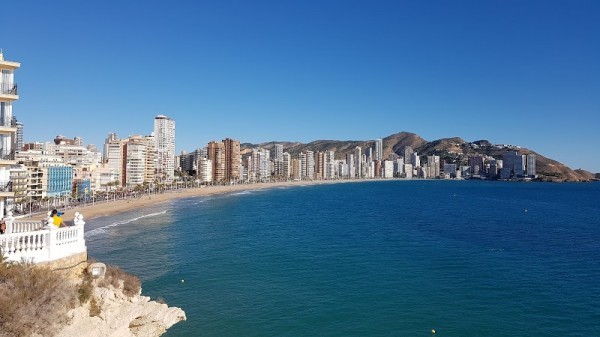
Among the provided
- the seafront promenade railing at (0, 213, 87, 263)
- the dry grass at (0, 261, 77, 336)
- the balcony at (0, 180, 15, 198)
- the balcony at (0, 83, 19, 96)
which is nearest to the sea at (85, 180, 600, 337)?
the seafront promenade railing at (0, 213, 87, 263)

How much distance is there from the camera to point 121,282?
16.2 m

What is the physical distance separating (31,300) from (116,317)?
4125 millimetres

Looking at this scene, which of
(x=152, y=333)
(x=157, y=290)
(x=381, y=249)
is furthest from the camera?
(x=381, y=249)

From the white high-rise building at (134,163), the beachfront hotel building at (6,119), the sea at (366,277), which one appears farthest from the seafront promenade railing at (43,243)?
the white high-rise building at (134,163)

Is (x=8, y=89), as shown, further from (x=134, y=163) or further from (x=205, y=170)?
(x=205, y=170)

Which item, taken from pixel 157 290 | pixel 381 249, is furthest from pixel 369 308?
pixel 381 249

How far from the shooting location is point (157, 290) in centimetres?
2528

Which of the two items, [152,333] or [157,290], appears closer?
[152,333]

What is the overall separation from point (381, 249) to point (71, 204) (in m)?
66.2

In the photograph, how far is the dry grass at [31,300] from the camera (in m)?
10.2

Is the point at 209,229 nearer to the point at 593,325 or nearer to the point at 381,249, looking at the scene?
the point at 381,249

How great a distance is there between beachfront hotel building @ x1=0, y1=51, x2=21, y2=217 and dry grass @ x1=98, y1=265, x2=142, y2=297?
542 centimetres

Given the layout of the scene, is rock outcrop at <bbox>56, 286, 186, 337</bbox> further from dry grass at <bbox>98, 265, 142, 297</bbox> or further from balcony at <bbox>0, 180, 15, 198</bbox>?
balcony at <bbox>0, 180, 15, 198</bbox>

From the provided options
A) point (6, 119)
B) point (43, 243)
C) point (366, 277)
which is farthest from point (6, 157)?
point (366, 277)
